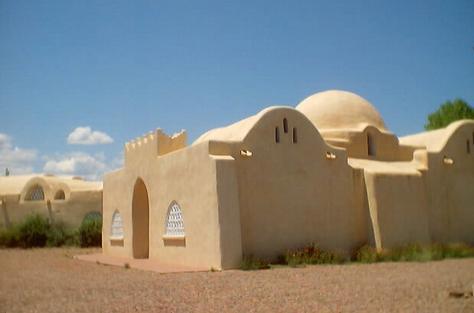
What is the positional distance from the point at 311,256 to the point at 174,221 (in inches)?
169

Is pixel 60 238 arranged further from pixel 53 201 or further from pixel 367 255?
pixel 367 255

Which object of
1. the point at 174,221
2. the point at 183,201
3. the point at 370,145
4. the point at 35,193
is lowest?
the point at 174,221

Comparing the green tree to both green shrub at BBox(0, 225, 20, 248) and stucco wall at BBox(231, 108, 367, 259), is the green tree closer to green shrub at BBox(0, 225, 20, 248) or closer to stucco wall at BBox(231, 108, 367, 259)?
stucco wall at BBox(231, 108, 367, 259)

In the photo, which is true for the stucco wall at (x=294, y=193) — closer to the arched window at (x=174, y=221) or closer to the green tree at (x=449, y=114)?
the arched window at (x=174, y=221)

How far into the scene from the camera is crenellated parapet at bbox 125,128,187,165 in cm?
1723

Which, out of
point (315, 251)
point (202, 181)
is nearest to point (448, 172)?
point (315, 251)

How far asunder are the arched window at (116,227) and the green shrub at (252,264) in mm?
8332

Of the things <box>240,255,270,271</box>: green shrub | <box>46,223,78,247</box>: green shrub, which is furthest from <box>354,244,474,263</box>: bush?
<box>46,223,78,247</box>: green shrub

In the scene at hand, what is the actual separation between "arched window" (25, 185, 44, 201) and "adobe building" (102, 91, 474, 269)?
11.8 meters

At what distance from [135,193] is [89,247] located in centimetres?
939

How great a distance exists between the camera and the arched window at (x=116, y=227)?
20.6 metres

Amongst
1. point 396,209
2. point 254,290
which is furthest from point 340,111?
point 254,290

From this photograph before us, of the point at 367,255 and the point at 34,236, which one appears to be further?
the point at 34,236

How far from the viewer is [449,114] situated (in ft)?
104
